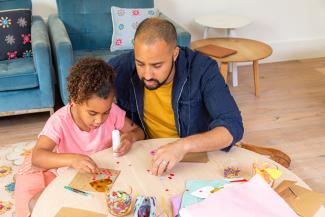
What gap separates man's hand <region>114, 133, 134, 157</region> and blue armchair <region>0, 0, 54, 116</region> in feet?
4.45

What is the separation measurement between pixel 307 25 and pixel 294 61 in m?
0.43

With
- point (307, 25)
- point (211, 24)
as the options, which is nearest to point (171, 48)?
point (211, 24)

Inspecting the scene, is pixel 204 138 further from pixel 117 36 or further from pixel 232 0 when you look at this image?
pixel 232 0

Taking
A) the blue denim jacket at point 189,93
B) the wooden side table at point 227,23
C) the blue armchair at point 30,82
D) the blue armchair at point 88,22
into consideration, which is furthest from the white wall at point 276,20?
the blue denim jacket at point 189,93

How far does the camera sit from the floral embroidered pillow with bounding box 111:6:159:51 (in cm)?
321

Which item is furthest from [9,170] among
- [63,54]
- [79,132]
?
[79,132]

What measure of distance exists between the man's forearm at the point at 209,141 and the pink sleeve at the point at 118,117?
33cm

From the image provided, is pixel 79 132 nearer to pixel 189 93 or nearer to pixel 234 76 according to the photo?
pixel 189 93

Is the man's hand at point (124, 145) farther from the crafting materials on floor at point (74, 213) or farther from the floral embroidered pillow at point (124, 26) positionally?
the floral embroidered pillow at point (124, 26)

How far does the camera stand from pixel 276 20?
4273 millimetres

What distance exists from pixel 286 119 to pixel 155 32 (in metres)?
1.93

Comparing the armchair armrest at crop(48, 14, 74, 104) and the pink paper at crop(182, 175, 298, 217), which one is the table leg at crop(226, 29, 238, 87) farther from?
the pink paper at crop(182, 175, 298, 217)

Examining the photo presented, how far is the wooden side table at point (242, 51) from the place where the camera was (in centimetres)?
313

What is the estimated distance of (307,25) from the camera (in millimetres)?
4430
